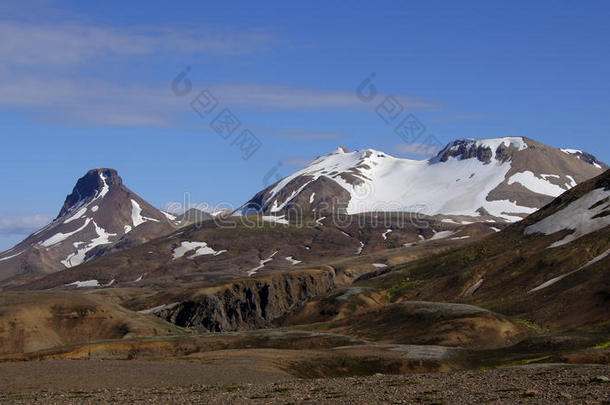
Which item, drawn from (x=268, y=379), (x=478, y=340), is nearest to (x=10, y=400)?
(x=268, y=379)

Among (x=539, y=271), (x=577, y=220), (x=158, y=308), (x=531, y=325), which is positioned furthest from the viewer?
(x=158, y=308)

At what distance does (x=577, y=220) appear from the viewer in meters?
144

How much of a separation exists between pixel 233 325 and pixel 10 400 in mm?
129351

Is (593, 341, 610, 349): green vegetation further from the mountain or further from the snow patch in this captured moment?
the snow patch

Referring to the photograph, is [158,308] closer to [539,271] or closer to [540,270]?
[539,271]

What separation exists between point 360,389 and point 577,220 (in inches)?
4040

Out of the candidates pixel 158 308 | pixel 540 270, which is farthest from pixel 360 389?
pixel 158 308

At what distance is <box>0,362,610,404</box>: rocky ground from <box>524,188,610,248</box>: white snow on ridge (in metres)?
82.0

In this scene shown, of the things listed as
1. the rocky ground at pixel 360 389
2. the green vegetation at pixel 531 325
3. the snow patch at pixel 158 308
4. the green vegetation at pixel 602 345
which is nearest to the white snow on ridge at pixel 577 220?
the green vegetation at pixel 531 325

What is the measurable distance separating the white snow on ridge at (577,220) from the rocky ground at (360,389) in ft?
269

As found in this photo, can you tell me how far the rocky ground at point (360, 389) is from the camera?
149 ft

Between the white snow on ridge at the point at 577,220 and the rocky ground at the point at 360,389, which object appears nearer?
the rocky ground at the point at 360,389

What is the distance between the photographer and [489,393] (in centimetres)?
4672

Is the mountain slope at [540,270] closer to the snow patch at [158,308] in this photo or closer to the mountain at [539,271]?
the mountain at [539,271]
